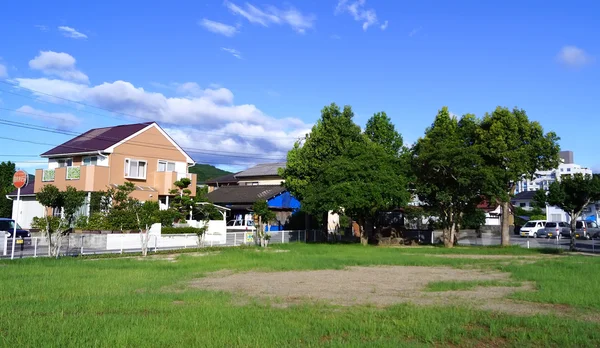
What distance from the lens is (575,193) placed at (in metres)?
26.7

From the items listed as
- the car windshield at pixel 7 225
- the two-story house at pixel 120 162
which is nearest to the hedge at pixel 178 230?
the two-story house at pixel 120 162

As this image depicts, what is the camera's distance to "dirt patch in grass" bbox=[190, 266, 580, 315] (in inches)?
402

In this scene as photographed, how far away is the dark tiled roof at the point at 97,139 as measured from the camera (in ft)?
104

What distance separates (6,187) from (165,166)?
21468mm

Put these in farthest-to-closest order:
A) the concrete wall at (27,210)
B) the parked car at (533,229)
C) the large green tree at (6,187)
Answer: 1. the parked car at (533,229)
2. the large green tree at (6,187)
3. the concrete wall at (27,210)

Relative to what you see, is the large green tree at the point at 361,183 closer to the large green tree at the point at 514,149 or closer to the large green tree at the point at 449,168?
the large green tree at the point at 449,168

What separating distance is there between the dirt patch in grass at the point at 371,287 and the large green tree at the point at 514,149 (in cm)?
1218

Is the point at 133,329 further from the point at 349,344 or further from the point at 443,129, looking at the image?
the point at 443,129

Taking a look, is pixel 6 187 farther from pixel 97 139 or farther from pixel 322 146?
pixel 322 146

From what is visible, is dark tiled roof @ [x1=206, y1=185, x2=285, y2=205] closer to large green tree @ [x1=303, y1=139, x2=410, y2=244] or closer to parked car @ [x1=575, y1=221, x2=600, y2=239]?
large green tree @ [x1=303, y1=139, x2=410, y2=244]

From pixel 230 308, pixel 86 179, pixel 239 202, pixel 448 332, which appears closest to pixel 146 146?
pixel 86 179

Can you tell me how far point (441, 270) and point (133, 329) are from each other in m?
12.9

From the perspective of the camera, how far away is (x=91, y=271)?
50.3 feet

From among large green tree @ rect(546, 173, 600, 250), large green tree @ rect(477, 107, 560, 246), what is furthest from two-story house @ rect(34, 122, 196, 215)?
large green tree @ rect(546, 173, 600, 250)
